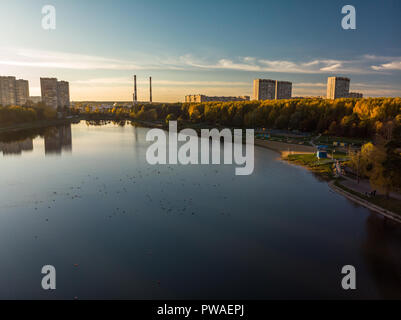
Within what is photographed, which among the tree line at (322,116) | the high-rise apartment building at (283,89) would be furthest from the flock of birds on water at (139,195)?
the high-rise apartment building at (283,89)

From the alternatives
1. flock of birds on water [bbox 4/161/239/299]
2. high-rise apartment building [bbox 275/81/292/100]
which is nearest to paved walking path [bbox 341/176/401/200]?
flock of birds on water [bbox 4/161/239/299]

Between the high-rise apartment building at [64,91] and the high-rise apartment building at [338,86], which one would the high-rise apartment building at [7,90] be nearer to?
the high-rise apartment building at [64,91]

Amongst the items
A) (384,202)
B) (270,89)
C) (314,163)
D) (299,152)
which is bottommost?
(384,202)

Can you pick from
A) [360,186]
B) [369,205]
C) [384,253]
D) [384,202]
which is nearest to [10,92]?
[360,186]

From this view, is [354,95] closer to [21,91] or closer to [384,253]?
[384,253]

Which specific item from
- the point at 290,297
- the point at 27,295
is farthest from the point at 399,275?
the point at 27,295

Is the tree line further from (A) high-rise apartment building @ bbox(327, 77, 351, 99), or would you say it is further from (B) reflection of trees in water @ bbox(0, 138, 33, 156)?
(A) high-rise apartment building @ bbox(327, 77, 351, 99)
